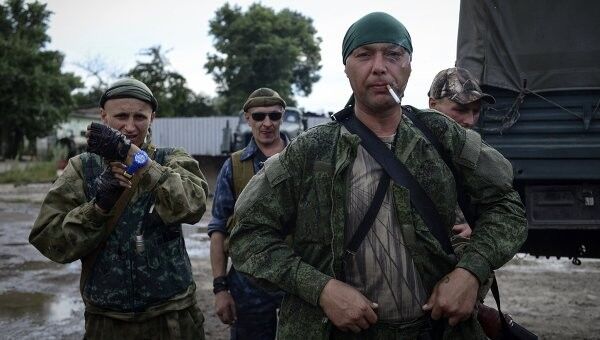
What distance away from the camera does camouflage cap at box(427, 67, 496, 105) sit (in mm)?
3369

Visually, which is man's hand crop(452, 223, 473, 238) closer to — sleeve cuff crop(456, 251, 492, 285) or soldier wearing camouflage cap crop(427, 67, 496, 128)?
sleeve cuff crop(456, 251, 492, 285)

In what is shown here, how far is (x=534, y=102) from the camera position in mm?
4852

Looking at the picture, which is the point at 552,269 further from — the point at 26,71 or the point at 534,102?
the point at 26,71

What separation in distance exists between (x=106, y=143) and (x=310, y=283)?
3.65 feet

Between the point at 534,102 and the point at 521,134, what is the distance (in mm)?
297

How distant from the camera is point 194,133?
28.2 meters

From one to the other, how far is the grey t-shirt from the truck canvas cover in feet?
11.1

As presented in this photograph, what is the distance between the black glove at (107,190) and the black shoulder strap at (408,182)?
1124 millimetres

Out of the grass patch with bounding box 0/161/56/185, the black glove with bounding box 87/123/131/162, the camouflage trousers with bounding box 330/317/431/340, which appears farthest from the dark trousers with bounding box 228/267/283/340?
the grass patch with bounding box 0/161/56/185

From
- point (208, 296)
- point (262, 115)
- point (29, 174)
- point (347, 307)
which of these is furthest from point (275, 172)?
point (29, 174)

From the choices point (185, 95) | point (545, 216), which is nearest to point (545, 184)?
point (545, 216)

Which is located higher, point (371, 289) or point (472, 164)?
point (472, 164)

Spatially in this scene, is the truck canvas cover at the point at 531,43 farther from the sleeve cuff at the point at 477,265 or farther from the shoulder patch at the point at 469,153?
the sleeve cuff at the point at 477,265

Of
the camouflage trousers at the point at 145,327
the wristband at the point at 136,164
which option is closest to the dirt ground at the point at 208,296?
the camouflage trousers at the point at 145,327
